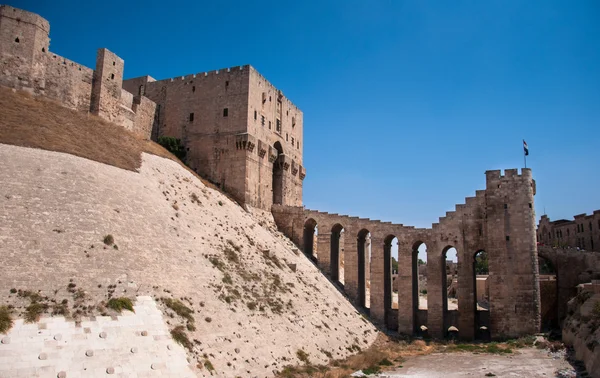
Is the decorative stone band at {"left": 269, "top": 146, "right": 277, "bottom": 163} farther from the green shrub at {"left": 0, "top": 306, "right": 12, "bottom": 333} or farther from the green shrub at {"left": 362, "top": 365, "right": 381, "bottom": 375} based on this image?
the green shrub at {"left": 0, "top": 306, "right": 12, "bottom": 333}

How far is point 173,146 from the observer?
4759cm

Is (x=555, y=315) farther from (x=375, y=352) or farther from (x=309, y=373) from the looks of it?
(x=309, y=373)

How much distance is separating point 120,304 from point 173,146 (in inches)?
1175

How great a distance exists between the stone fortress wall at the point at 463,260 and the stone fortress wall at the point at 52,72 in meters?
20.7

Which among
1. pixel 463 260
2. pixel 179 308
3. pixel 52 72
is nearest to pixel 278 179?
pixel 463 260

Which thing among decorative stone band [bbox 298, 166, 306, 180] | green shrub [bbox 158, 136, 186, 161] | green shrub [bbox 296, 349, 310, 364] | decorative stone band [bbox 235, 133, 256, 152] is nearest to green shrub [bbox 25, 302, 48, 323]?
green shrub [bbox 296, 349, 310, 364]

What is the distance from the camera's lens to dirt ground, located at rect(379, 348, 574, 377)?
26062 mm

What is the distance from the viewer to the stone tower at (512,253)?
3769 centimetres

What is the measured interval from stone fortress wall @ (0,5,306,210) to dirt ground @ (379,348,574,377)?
21653 mm

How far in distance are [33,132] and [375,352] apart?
25.6 meters

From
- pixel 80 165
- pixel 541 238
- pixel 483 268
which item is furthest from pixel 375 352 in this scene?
pixel 483 268

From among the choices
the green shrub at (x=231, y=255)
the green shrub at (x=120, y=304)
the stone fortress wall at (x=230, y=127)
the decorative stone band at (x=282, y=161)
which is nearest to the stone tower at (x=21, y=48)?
the stone fortress wall at (x=230, y=127)

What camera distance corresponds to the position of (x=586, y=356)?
83.8 ft

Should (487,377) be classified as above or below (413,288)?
below
